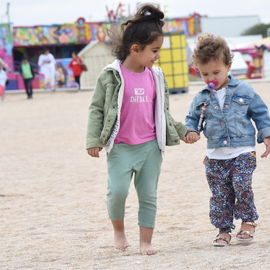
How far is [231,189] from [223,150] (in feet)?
0.90

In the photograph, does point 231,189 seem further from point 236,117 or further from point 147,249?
point 147,249

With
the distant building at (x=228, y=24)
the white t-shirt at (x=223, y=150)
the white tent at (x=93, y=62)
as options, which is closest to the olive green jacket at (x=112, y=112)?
the white t-shirt at (x=223, y=150)

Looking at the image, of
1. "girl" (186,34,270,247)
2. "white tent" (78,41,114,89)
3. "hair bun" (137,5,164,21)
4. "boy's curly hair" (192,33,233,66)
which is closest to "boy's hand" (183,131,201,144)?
"girl" (186,34,270,247)

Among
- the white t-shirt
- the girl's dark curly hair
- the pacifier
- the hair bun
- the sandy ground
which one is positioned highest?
the hair bun

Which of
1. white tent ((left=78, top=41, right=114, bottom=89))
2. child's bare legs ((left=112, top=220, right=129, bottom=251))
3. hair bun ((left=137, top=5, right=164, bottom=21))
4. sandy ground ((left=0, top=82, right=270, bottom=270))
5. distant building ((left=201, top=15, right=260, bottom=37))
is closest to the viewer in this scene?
sandy ground ((left=0, top=82, right=270, bottom=270))

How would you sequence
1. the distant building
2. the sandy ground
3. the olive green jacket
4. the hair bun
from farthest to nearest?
the distant building < the hair bun < the olive green jacket < the sandy ground

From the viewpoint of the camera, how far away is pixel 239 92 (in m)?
5.14

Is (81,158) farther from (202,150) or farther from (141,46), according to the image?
(141,46)

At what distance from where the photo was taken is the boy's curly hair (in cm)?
510

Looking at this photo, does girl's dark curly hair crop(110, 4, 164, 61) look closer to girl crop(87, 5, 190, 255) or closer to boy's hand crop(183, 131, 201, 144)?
girl crop(87, 5, 190, 255)

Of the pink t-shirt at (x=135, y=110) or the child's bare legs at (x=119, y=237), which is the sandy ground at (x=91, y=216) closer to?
the child's bare legs at (x=119, y=237)

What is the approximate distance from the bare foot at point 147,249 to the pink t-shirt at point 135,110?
0.61 meters

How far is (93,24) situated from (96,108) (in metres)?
43.2

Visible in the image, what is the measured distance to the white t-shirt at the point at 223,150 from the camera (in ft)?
16.9
